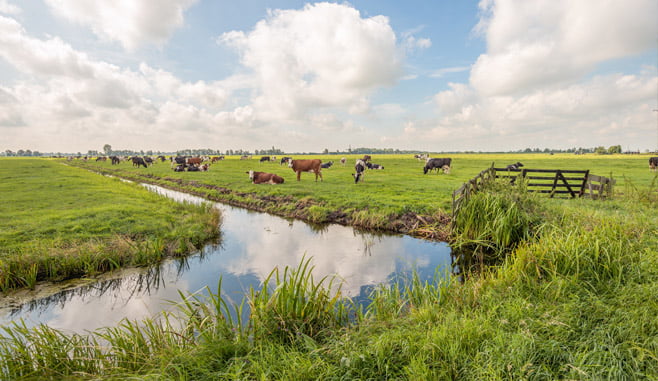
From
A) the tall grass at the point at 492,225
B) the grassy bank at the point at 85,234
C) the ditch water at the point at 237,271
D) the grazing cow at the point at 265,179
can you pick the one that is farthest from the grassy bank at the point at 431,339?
the grazing cow at the point at 265,179

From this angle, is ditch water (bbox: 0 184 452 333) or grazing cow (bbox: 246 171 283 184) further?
grazing cow (bbox: 246 171 283 184)

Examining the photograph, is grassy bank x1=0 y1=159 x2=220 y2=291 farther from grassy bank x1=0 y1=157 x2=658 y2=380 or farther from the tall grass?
the tall grass

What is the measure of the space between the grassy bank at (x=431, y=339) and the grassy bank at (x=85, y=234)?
3187 mm

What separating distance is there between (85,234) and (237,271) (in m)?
5.24

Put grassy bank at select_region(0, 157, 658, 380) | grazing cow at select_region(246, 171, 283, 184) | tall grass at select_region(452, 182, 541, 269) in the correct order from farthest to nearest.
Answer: grazing cow at select_region(246, 171, 283, 184), tall grass at select_region(452, 182, 541, 269), grassy bank at select_region(0, 157, 658, 380)

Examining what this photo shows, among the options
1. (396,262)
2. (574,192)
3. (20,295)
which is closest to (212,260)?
(20,295)

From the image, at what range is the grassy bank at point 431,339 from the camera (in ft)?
8.80

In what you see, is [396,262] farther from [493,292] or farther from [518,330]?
[518,330]

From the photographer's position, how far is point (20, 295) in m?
5.52

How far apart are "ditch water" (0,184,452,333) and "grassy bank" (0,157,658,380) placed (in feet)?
3.13

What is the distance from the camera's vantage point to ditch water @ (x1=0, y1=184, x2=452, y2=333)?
5.17m

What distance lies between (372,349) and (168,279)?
19.4 ft

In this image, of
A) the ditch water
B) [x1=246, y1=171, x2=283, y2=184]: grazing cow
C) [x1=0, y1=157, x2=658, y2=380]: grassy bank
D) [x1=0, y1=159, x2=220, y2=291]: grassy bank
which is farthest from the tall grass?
[x1=246, y1=171, x2=283, y2=184]: grazing cow

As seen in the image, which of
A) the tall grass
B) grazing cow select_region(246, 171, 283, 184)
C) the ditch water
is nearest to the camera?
the ditch water
